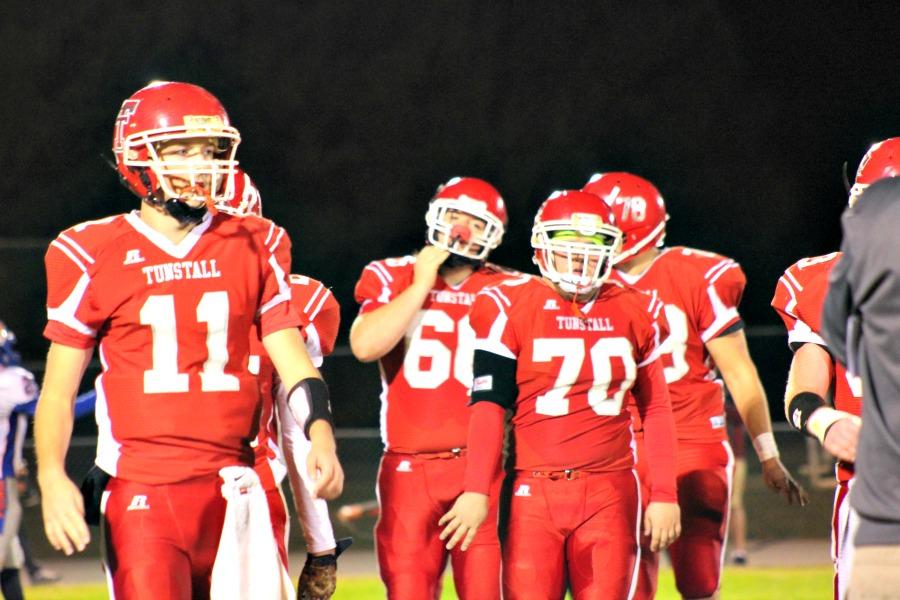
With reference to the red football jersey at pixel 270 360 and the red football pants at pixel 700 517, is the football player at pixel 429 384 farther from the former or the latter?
the red football pants at pixel 700 517

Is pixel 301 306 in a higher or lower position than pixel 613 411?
higher

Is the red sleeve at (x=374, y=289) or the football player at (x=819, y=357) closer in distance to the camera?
the football player at (x=819, y=357)

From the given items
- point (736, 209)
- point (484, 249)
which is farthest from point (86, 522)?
point (736, 209)

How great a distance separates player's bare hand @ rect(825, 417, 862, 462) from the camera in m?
2.63

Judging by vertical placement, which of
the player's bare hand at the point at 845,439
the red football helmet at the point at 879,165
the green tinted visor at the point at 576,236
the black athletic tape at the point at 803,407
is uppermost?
the red football helmet at the point at 879,165

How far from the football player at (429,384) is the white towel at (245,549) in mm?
1554

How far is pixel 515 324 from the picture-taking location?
4.14 metres

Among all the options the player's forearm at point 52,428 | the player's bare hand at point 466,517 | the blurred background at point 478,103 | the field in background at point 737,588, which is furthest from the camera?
the blurred background at point 478,103

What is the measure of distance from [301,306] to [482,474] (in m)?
0.78

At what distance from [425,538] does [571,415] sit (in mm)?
918

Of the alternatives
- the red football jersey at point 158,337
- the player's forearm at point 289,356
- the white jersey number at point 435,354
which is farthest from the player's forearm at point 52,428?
the white jersey number at point 435,354

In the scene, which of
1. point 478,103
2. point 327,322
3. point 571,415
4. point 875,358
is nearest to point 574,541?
point 571,415

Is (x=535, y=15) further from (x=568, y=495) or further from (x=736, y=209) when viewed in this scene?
(x=568, y=495)

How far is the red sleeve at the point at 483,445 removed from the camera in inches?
157
